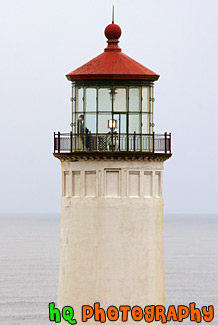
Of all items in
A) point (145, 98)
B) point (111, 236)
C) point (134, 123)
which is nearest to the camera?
point (111, 236)

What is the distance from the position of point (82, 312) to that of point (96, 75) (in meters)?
4.87

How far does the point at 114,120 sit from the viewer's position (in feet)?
72.6

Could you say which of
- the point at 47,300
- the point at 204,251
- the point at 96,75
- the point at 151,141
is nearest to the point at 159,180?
the point at 151,141

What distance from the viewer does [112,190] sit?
2195 cm

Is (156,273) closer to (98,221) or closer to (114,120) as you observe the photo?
(98,221)

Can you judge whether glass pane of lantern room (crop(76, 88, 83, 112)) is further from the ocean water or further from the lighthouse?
the ocean water

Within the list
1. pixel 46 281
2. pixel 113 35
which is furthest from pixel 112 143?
pixel 46 281

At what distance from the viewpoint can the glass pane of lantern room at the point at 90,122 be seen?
22156 millimetres

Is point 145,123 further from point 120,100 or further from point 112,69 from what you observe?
point 112,69

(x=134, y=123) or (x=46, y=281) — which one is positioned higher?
(x=46, y=281)

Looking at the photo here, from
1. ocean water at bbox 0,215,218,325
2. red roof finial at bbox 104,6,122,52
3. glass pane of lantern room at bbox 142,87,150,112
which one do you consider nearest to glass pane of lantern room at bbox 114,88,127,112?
glass pane of lantern room at bbox 142,87,150,112

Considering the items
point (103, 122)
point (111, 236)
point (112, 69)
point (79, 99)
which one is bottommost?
point (111, 236)

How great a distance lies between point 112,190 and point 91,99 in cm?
195

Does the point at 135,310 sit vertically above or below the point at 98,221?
below
